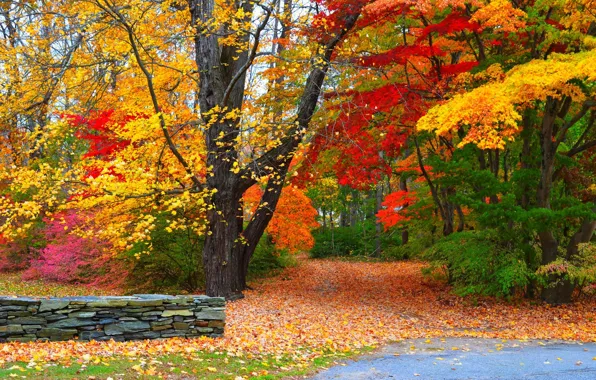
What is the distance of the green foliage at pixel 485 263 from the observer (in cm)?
1107

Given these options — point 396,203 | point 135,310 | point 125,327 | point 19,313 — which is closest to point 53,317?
point 19,313

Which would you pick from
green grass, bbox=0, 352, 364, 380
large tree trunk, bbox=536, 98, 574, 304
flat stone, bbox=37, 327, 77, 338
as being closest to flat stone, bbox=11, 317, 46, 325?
flat stone, bbox=37, 327, 77, 338

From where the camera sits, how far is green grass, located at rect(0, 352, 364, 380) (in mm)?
5148

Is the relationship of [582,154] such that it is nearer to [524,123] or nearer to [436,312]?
[524,123]

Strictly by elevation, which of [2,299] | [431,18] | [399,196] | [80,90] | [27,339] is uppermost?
[431,18]

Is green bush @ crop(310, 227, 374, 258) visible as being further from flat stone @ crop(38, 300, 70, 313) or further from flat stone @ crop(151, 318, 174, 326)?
flat stone @ crop(38, 300, 70, 313)

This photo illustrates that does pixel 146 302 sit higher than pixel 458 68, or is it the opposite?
pixel 458 68

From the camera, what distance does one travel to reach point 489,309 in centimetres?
1173

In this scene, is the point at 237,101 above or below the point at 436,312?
above

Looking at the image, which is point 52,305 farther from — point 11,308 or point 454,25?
point 454,25

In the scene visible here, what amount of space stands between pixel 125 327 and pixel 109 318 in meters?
0.25

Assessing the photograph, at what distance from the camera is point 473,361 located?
691 cm

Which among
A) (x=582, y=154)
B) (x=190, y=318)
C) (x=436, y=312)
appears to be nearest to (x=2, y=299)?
(x=190, y=318)

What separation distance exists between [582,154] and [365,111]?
5.82 meters
